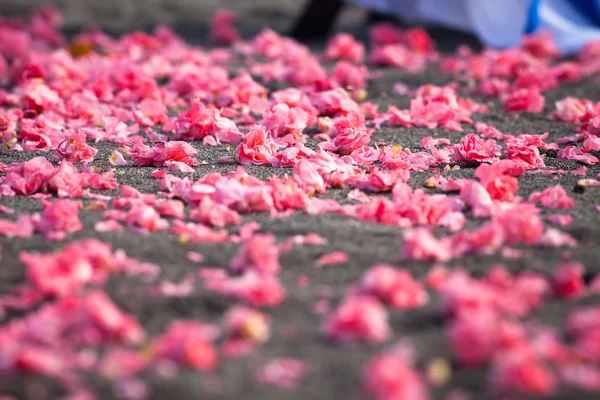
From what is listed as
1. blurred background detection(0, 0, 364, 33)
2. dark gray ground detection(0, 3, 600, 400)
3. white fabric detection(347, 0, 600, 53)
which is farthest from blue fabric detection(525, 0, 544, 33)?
dark gray ground detection(0, 3, 600, 400)

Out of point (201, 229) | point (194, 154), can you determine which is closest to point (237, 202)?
point (201, 229)

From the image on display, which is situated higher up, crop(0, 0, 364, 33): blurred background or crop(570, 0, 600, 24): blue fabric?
crop(570, 0, 600, 24): blue fabric

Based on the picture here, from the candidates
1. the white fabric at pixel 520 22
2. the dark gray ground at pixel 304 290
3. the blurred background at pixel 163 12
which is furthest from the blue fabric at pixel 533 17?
the dark gray ground at pixel 304 290

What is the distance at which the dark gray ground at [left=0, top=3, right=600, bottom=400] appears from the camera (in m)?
1.47

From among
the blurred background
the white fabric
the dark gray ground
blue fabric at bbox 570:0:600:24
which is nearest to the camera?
the dark gray ground

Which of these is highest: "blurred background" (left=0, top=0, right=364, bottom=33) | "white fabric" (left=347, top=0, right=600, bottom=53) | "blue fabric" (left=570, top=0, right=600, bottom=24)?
"blue fabric" (left=570, top=0, right=600, bottom=24)

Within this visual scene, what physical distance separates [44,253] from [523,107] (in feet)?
7.72

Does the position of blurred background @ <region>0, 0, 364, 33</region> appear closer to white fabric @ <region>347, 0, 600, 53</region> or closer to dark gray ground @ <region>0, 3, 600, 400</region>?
white fabric @ <region>347, 0, 600, 53</region>

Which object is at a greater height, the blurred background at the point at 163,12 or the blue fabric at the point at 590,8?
the blue fabric at the point at 590,8

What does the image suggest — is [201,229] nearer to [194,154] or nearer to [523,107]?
[194,154]

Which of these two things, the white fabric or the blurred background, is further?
the blurred background

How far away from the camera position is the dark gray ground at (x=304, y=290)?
147 cm

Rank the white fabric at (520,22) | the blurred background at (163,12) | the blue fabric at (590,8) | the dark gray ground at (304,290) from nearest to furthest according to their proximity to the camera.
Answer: the dark gray ground at (304,290) → the white fabric at (520,22) → the blue fabric at (590,8) → the blurred background at (163,12)

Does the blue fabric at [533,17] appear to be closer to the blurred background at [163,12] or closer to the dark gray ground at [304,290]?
the blurred background at [163,12]
